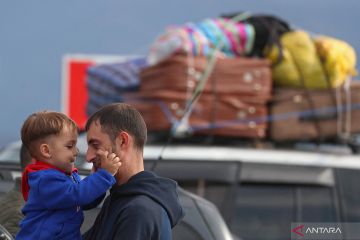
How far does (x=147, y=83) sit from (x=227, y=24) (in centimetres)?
59

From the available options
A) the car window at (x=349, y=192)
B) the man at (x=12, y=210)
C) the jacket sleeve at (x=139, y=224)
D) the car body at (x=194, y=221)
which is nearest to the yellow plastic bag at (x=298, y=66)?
the car window at (x=349, y=192)

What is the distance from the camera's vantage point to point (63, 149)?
2395 millimetres

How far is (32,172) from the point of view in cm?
237

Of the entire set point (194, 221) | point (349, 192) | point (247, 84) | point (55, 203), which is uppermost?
point (55, 203)

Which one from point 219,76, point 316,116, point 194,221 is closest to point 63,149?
point 194,221

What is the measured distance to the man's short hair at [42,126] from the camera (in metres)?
2.38

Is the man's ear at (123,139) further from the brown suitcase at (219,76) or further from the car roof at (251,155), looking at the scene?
the brown suitcase at (219,76)

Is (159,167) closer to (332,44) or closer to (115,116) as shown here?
(332,44)

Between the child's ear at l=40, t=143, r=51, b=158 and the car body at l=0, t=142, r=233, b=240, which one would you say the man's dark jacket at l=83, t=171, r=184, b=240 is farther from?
the car body at l=0, t=142, r=233, b=240

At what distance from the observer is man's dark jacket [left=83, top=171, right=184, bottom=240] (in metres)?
2.12

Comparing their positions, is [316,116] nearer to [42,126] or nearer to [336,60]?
[336,60]

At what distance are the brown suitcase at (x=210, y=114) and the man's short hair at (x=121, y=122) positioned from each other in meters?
3.30

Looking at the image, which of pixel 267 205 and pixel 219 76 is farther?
pixel 219 76

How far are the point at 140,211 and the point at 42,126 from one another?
403mm
